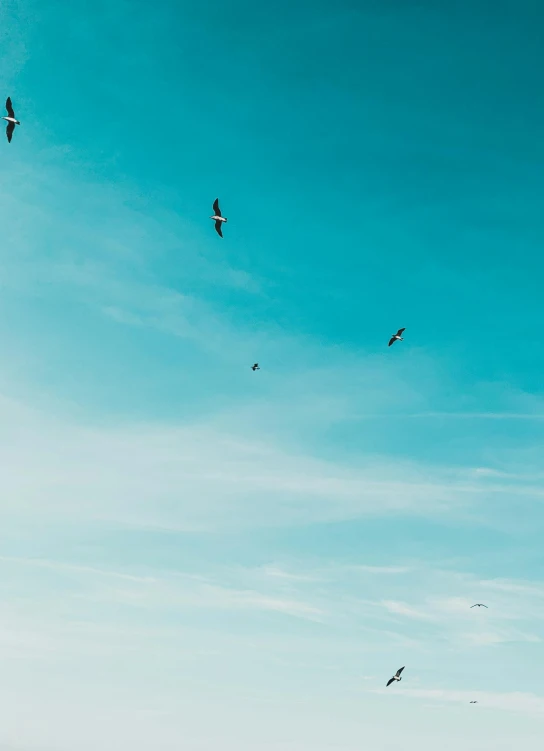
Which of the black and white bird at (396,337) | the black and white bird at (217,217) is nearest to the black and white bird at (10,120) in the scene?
the black and white bird at (217,217)

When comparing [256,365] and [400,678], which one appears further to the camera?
[256,365]

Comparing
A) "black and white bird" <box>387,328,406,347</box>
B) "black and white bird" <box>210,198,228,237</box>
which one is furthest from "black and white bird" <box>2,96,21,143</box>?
"black and white bird" <box>387,328,406,347</box>

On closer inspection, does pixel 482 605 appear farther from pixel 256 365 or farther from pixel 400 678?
pixel 256 365

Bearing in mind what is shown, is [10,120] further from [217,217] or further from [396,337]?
[396,337]

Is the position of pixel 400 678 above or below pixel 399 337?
below

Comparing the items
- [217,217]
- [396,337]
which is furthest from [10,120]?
[396,337]

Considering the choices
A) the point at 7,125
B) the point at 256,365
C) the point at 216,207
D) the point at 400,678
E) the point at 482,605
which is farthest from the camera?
the point at 256,365

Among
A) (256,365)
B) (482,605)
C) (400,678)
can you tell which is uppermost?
(256,365)

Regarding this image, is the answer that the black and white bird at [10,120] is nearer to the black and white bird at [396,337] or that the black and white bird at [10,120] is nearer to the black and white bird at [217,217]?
the black and white bird at [217,217]

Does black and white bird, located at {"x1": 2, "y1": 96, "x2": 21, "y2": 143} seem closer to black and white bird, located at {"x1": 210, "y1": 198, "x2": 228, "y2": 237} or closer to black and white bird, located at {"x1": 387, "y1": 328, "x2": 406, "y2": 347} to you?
black and white bird, located at {"x1": 210, "y1": 198, "x2": 228, "y2": 237}

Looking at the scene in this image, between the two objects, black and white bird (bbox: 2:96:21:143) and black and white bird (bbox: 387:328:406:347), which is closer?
black and white bird (bbox: 2:96:21:143)

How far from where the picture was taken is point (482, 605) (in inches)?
4459

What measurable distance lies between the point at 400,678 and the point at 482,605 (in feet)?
60.2

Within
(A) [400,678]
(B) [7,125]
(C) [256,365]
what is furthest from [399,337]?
(B) [7,125]
